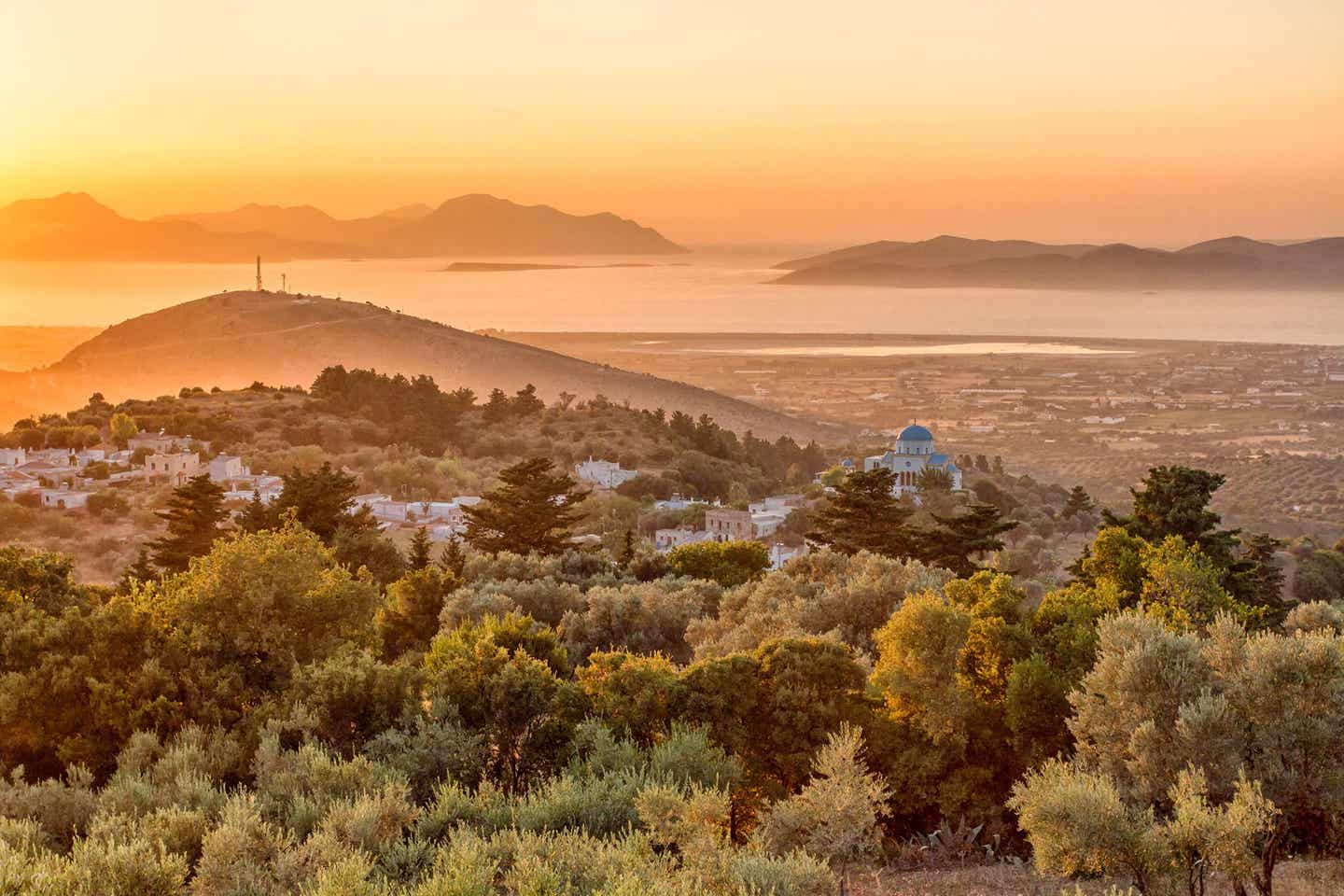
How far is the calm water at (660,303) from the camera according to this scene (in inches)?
4921

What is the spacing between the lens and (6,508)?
42.2 m

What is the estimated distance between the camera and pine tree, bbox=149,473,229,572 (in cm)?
2816

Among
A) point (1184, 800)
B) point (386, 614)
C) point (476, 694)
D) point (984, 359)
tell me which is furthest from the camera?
point (984, 359)

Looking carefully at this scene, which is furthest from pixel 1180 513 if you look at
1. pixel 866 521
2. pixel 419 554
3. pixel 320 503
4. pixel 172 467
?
pixel 172 467

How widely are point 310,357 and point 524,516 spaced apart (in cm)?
7781

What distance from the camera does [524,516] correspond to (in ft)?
109

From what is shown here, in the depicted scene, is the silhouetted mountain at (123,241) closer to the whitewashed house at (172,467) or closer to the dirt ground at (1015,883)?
the whitewashed house at (172,467)

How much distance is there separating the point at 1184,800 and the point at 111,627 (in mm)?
11878

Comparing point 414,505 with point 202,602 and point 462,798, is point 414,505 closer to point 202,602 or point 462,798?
point 202,602

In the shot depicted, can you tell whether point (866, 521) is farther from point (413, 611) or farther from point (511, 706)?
point (511, 706)

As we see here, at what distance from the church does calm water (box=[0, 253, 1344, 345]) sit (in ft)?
224

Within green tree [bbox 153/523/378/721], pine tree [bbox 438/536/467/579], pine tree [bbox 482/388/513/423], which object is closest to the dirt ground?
green tree [bbox 153/523/378/721]

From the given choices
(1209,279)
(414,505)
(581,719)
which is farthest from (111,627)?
(1209,279)

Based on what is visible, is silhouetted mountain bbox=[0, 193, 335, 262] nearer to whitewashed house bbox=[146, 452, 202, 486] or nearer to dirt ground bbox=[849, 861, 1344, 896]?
whitewashed house bbox=[146, 452, 202, 486]
